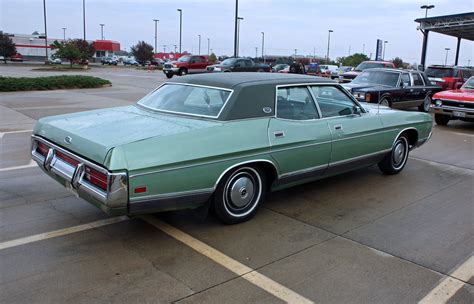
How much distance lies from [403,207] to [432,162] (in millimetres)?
2841

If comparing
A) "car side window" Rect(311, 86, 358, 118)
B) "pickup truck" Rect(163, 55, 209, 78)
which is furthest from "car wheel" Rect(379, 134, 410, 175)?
"pickup truck" Rect(163, 55, 209, 78)

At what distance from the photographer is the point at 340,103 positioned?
18.6ft

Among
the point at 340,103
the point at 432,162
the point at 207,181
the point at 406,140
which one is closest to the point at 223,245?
the point at 207,181

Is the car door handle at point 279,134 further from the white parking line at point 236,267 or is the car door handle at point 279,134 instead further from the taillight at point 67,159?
the taillight at point 67,159

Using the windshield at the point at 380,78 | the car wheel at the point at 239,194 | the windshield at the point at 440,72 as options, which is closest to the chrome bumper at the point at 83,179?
the car wheel at the point at 239,194

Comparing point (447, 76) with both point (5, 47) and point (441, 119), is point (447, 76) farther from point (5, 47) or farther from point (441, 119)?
point (5, 47)

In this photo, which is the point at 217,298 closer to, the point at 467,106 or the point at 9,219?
the point at 9,219

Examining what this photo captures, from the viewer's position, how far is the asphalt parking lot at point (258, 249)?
3232mm

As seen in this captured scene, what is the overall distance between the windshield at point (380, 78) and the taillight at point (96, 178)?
1160 centimetres

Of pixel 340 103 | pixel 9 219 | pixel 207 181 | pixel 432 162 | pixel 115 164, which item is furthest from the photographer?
pixel 432 162

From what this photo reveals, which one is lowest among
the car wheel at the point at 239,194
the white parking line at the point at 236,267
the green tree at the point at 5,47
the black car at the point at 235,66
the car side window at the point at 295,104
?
the white parking line at the point at 236,267

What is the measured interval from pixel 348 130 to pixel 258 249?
2.17 meters

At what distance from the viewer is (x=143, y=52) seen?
70625mm

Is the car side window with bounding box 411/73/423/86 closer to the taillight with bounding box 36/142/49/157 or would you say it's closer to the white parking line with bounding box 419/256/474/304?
the white parking line with bounding box 419/256/474/304
